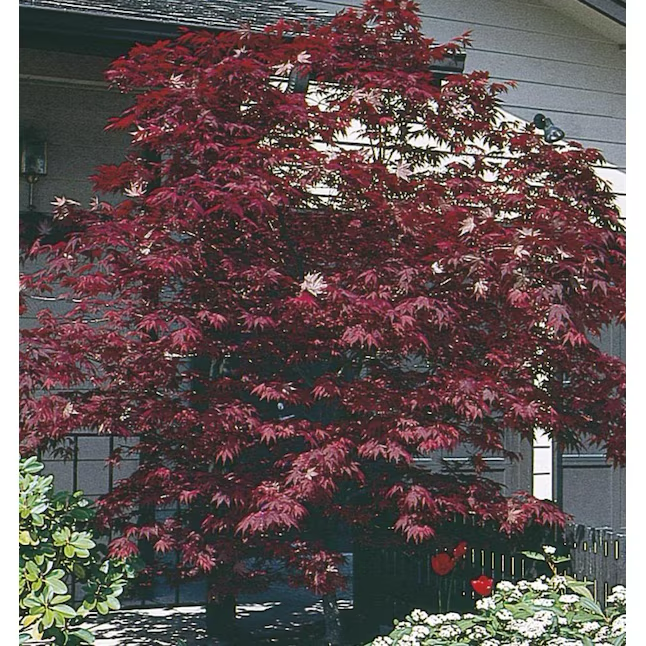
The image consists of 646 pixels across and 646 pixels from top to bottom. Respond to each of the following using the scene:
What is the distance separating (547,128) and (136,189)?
102 inches

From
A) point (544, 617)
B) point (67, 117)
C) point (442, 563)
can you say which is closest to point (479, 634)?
point (544, 617)

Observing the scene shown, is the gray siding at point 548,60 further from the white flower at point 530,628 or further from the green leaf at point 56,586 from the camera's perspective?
the green leaf at point 56,586

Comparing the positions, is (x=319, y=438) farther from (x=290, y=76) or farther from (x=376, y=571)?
(x=290, y=76)

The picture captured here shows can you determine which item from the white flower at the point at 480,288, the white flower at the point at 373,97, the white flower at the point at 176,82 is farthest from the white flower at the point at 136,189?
the white flower at the point at 480,288

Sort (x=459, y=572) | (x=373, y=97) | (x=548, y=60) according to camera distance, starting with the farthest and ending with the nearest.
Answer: (x=548, y=60)
(x=459, y=572)
(x=373, y=97)

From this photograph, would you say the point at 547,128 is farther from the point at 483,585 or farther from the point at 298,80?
the point at 483,585

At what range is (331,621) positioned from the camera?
4.45m

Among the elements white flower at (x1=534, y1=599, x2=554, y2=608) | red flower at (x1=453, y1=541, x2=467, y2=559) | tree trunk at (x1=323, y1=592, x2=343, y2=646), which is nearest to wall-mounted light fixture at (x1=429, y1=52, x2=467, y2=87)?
red flower at (x1=453, y1=541, x2=467, y2=559)

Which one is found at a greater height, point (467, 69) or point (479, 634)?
point (467, 69)

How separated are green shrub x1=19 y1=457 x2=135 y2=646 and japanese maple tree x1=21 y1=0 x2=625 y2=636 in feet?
1.99

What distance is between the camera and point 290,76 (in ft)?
14.6

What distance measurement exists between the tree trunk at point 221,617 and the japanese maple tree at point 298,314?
291 millimetres

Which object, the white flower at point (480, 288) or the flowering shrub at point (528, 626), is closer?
the flowering shrub at point (528, 626)

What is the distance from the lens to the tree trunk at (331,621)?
14.5ft
